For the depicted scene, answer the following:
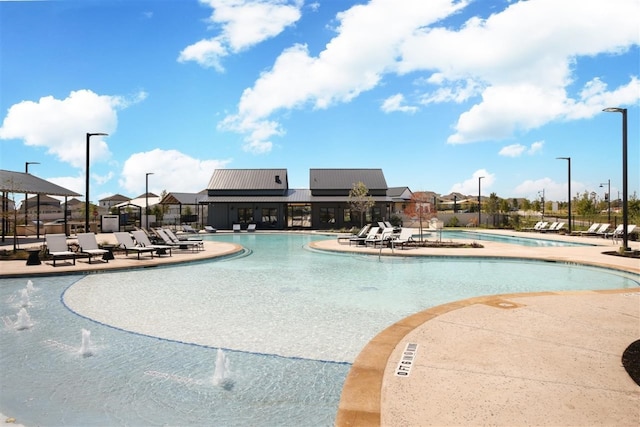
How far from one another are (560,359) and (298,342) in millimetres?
3364

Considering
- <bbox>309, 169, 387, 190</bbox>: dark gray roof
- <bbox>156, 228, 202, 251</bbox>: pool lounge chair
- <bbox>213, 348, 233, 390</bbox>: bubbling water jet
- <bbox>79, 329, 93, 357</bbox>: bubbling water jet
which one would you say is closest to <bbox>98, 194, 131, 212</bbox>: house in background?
<bbox>309, 169, 387, 190</bbox>: dark gray roof

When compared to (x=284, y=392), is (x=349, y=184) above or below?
above

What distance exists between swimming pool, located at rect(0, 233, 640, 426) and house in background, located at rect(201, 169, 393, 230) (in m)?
21.1

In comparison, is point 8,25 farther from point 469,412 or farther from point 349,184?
point 349,184

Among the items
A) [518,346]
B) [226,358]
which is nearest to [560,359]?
[518,346]

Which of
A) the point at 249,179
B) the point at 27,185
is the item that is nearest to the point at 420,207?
the point at 249,179

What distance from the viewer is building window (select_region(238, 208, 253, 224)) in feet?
112

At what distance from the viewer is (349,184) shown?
36219 mm

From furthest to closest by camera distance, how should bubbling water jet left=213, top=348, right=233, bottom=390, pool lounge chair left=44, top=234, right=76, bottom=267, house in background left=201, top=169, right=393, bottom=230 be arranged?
house in background left=201, top=169, right=393, bottom=230 → pool lounge chair left=44, top=234, right=76, bottom=267 → bubbling water jet left=213, top=348, right=233, bottom=390

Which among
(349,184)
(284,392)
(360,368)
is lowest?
(284,392)

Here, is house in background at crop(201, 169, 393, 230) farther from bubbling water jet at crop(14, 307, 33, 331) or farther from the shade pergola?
bubbling water jet at crop(14, 307, 33, 331)

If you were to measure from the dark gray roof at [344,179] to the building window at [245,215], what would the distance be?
5994 mm

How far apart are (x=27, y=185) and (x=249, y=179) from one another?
17.9m

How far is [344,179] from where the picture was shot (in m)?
36.8
